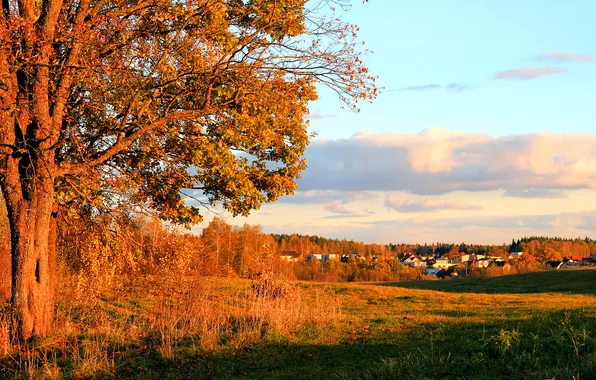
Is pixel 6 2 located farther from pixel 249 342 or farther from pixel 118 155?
pixel 249 342

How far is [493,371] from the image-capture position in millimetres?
8594

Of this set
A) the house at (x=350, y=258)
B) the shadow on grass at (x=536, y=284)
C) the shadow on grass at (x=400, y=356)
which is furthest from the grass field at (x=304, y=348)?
the house at (x=350, y=258)

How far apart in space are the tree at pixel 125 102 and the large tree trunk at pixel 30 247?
28mm

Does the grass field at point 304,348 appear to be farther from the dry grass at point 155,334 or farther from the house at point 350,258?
the house at point 350,258

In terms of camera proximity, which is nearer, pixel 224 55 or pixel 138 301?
pixel 224 55

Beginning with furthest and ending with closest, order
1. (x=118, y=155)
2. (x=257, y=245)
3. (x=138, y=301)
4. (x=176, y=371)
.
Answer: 1. (x=257, y=245)
2. (x=138, y=301)
3. (x=118, y=155)
4. (x=176, y=371)

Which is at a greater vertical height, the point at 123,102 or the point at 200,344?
the point at 123,102

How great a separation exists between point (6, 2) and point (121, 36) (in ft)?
11.1

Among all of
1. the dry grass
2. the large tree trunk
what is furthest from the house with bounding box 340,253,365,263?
the large tree trunk

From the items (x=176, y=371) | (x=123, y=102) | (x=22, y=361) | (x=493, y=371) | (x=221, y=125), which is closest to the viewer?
(x=493, y=371)

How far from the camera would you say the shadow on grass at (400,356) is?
883 centimetres

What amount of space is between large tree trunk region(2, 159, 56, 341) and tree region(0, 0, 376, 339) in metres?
0.03

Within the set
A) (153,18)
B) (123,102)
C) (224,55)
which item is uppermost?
(153,18)

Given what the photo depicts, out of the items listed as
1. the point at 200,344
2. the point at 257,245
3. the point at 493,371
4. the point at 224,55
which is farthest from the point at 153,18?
the point at 257,245
